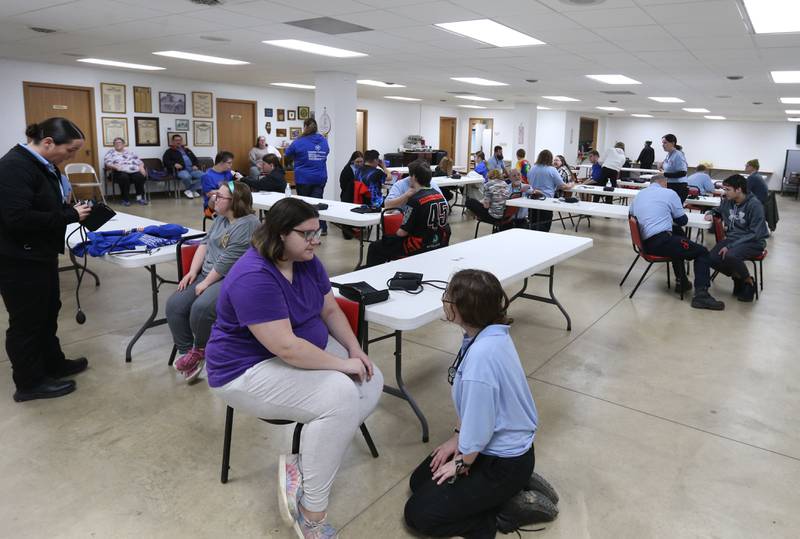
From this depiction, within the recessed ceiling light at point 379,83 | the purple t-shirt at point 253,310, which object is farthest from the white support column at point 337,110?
the purple t-shirt at point 253,310

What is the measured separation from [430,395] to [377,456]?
0.71m

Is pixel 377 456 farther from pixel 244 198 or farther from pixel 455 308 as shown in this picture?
pixel 244 198

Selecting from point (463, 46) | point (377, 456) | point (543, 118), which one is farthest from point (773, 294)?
point (543, 118)

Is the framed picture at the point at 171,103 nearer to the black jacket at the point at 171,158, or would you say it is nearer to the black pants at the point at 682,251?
the black jacket at the point at 171,158

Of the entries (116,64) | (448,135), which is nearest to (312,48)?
(116,64)

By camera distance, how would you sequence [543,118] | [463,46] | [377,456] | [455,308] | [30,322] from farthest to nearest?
[543,118] → [463,46] → [30,322] → [377,456] → [455,308]

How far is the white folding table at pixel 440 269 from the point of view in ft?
7.86

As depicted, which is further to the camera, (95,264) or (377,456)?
(95,264)

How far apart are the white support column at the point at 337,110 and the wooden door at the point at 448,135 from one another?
10.3 meters

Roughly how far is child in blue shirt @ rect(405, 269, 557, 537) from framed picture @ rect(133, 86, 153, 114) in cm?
1105

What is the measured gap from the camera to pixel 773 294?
559 centimetres

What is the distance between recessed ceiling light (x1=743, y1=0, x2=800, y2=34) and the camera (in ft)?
13.2

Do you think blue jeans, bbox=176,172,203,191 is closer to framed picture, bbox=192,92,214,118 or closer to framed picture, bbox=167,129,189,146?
framed picture, bbox=167,129,189,146

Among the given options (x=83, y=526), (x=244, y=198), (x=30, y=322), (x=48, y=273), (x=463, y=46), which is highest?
(x=463, y=46)
